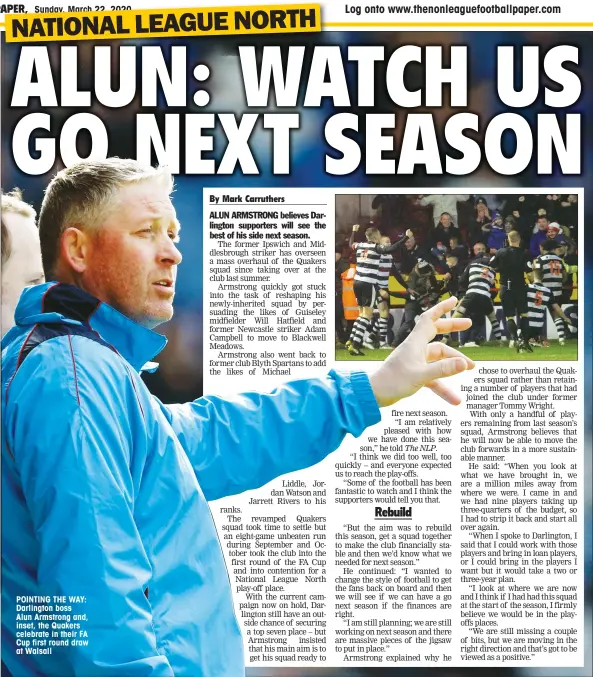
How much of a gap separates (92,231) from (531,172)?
1.24 meters

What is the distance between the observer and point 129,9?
90.7 inches

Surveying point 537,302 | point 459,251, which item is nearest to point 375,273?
point 459,251

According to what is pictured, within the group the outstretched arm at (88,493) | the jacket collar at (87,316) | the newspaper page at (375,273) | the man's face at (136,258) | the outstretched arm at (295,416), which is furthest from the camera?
the newspaper page at (375,273)

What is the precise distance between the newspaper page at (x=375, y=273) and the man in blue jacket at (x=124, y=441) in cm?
6

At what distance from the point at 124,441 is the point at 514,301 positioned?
119 centimetres

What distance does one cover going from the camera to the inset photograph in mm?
2309

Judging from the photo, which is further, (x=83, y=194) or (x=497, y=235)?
(x=497, y=235)

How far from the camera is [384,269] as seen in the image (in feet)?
7.60

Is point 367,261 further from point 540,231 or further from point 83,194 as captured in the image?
point 83,194

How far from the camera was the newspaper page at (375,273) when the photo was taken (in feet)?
7.50

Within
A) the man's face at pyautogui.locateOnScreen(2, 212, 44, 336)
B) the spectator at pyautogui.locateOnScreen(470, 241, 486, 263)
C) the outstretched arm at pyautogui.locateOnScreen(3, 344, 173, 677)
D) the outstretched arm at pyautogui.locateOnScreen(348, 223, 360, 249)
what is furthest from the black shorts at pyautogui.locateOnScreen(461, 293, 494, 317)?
the man's face at pyautogui.locateOnScreen(2, 212, 44, 336)

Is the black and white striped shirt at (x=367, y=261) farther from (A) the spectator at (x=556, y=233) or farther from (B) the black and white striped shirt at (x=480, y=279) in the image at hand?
(A) the spectator at (x=556, y=233)

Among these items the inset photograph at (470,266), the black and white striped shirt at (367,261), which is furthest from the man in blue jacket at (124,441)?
the black and white striped shirt at (367,261)

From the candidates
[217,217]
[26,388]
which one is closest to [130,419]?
[26,388]
